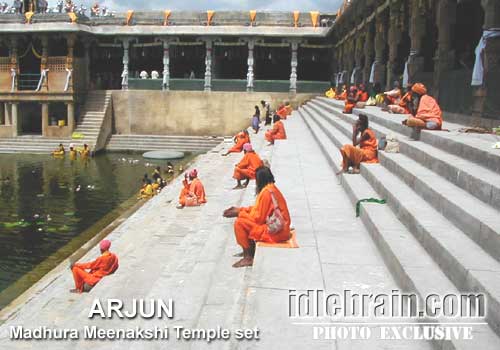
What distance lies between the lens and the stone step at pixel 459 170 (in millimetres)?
4871

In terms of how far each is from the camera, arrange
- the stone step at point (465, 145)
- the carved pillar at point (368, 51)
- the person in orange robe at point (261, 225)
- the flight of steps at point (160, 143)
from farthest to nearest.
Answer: the flight of steps at point (160, 143), the carved pillar at point (368, 51), the stone step at point (465, 145), the person in orange robe at point (261, 225)

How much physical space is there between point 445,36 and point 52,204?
1100cm

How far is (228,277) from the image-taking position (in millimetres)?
5215

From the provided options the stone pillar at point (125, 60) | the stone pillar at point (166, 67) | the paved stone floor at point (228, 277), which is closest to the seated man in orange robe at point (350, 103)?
the paved stone floor at point (228, 277)

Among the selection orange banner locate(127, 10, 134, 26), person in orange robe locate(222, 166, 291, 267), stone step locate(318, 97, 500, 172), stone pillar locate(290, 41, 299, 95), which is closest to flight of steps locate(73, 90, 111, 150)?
orange banner locate(127, 10, 134, 26)

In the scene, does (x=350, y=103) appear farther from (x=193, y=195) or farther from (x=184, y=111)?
(x=184, y=111)

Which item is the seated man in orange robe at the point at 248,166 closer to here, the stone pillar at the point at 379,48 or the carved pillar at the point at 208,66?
the stone pillar at the point at 379,48

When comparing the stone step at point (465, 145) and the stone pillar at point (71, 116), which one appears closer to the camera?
the stone step at point (465, 145)

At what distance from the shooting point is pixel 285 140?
47.6 feet

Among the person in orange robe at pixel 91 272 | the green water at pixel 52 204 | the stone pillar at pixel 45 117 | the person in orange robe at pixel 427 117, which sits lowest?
the green water at pixel 52 204

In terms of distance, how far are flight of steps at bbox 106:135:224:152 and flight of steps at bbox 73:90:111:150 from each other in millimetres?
991

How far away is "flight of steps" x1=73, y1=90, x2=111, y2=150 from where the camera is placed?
80.1ft

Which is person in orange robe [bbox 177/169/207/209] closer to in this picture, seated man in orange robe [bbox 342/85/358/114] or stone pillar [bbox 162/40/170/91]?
seated man in orange robe [bbox 342/85/358/114]

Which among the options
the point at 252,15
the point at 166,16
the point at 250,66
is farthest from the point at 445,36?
the point at 166,16
